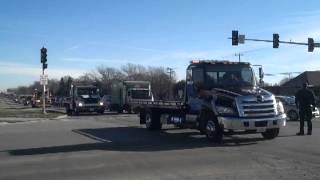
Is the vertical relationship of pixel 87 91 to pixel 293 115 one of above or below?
above

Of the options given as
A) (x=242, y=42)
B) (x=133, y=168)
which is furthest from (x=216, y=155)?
(x=242, y=42)

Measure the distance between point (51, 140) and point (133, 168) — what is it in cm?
814

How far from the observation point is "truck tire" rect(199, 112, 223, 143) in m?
17.8

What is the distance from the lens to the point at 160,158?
547 inches

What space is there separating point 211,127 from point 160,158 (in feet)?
14.8

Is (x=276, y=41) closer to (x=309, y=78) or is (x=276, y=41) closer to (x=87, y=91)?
(x=87, y=91)

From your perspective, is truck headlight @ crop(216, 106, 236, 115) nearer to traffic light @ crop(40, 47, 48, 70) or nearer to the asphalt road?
the asphalt road

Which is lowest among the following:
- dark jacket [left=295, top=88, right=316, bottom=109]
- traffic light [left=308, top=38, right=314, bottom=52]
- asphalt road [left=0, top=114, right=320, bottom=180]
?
asphalt road [left=0, top=114, right=320, bottom=180]

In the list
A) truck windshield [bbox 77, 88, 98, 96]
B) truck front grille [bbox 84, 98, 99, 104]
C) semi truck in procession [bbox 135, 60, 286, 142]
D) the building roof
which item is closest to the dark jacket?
semi truck in procession [bbox 135, 60, 286, 142]

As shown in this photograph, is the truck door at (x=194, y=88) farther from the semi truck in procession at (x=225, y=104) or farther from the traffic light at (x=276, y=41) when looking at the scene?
the traffic light at (x=276, y=41)

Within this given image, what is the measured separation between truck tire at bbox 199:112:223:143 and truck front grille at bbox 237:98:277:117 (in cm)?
96

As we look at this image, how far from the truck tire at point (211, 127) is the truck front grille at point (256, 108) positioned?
96cm

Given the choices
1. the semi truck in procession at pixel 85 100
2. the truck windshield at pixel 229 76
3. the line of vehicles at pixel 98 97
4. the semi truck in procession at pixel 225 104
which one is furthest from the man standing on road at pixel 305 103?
the semi truck in procession at pixel 85 100

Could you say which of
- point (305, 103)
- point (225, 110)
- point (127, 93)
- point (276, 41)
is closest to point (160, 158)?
point (225, 110)
